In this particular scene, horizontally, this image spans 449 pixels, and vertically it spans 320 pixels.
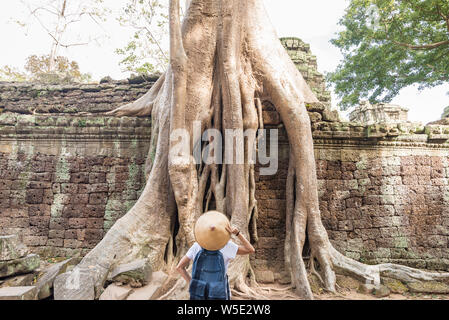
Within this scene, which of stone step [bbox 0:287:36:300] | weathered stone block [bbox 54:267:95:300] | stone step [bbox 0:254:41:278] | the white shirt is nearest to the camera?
the white shirt

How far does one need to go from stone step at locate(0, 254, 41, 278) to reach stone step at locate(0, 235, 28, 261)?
4cm

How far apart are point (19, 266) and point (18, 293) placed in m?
0.62

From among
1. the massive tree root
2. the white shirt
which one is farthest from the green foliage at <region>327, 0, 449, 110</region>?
the white shirt

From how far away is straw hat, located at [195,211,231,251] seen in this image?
138 centimetres

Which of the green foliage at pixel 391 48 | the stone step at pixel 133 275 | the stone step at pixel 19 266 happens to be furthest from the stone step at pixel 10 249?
the green foliage at pixel 391 48

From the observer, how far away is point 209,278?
1.43m

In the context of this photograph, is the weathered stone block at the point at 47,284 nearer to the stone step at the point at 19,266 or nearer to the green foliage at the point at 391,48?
the stone step at the point at 19,266

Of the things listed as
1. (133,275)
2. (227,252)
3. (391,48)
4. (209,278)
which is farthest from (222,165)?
(391,48)

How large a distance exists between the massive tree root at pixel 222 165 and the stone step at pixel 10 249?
672 mm

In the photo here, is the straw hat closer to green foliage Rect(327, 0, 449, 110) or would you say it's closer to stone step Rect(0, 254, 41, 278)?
stone step Rect(0, 254, 41, 278)

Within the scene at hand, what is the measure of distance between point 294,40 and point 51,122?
4.12 metres

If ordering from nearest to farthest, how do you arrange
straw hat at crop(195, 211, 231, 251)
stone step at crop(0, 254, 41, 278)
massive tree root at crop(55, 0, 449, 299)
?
straw hat at crop(195, 211, 231, 251)
stone step at crop(0, 254, 41, 278)
massive tree root at crop(55, 0, 449, 299)

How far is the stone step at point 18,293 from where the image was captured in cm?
200
